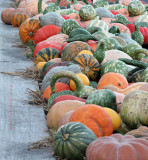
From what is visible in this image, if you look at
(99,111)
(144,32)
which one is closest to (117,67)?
(99,111)

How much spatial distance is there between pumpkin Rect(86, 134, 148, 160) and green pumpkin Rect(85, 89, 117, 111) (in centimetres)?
95

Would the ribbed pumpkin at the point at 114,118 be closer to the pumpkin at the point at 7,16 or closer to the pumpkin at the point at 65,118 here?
the pumpkin at the point at 65,118

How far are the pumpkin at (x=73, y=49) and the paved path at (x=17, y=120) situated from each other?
69 cm

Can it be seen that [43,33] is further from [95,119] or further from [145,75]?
[95,119]

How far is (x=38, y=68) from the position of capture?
17.7 feet

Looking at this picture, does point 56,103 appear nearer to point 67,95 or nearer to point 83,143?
point 67,95

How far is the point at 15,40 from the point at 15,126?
14.3ft

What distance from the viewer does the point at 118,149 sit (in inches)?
99.5

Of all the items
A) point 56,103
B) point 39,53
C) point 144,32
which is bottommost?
point 144,32

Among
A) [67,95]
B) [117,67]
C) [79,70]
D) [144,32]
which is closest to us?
[67,95]

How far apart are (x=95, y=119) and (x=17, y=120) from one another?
2.82 feet

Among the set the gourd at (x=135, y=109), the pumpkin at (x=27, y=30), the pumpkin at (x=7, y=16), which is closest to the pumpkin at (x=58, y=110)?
the gourd at (x=135, y=109)

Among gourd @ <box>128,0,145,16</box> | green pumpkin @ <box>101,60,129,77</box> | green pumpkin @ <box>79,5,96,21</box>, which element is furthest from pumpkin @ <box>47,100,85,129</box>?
gourd @ <box>128,0,145,16</box>

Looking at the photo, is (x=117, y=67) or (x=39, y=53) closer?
(x=117, y=67)
